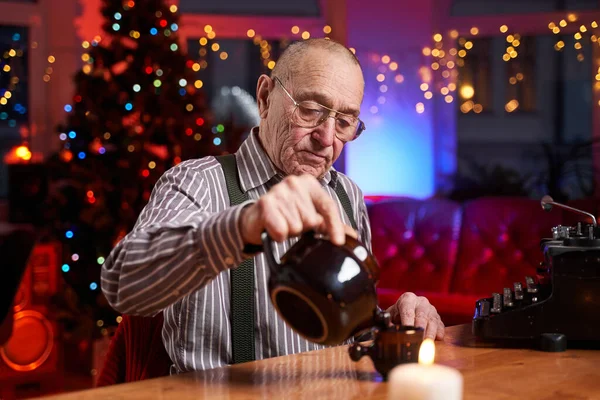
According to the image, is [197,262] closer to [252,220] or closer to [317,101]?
[252,220]

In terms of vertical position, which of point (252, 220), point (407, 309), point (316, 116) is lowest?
point (407, 309)

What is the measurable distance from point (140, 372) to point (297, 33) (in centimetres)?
469

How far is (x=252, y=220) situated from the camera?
1.20 metres

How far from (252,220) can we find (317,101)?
2.02 feet

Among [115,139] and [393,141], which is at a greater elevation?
[393,141]

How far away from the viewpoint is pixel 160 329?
172 centimetres

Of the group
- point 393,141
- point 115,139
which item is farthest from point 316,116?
point 393,141

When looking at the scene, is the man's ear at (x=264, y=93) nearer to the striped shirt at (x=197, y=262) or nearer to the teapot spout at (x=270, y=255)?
the striped shirt at (x=197, y=262)

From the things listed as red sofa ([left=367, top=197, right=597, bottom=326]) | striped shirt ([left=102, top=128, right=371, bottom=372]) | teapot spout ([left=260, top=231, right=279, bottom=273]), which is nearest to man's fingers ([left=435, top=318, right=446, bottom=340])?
striped shirt ([left=102, top=128, right=371, bottom=372])

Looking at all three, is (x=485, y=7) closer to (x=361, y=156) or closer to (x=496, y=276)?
(x=361, y=156)

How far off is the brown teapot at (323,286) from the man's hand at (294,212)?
0.06ft

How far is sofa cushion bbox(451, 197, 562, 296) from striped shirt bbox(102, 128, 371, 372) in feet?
7.45

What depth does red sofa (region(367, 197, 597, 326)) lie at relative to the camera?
4.16 meters

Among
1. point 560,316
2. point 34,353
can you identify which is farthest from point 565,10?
point 560,316
